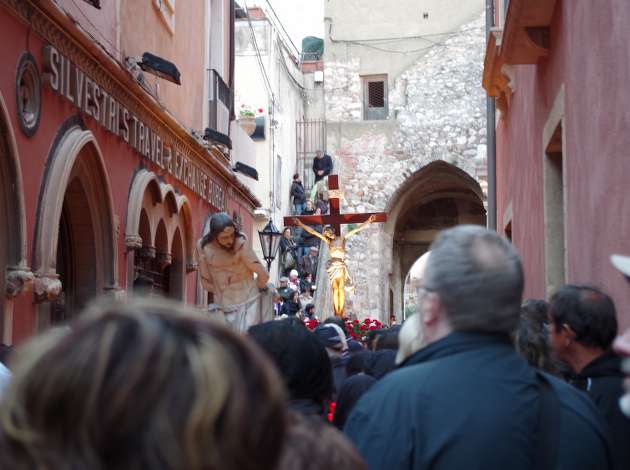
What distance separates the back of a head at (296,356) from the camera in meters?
3.24

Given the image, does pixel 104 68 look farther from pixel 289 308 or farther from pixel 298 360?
pixel 289 308

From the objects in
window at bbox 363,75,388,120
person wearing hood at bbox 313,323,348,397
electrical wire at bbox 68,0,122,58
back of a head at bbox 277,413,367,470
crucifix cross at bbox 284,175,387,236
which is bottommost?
person wearing hood at bbox 313,323,348,397

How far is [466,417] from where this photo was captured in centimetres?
249

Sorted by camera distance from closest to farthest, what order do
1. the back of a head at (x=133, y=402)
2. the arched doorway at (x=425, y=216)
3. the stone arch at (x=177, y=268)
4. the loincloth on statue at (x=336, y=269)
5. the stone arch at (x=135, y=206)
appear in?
1. the back of a head at (x=133, y=402)
2. the stone arch at (x=135, y=206)
3. the stone arch at (x=177, y=268)
4. the loincloth on statue at (x=336, y=269)
5. the arched doorway at (x=425, y=216)

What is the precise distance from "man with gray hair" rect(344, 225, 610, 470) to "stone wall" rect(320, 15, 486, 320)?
80.5 feet

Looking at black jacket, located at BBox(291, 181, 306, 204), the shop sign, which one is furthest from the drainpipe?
black jacket, located at BBox(291, 181, 306, 204)

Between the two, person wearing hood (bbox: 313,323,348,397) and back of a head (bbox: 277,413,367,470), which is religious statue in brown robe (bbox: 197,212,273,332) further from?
back of a head (bbox: 277,413,367,470)

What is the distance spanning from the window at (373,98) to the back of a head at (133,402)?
89.9 ft

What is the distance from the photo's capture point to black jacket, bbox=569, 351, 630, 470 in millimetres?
3121

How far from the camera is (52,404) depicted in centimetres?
125

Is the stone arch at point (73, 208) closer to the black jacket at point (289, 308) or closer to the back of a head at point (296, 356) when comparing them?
the back of a head at point (296, 356)

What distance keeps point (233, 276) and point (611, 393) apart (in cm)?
530

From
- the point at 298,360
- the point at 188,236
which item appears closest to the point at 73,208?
the point at 188,236

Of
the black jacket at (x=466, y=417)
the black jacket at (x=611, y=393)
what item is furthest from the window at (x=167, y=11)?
the black jacket at (x=466, y=417)
